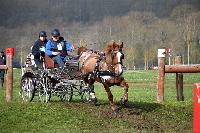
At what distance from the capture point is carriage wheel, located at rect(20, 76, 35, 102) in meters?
15.4

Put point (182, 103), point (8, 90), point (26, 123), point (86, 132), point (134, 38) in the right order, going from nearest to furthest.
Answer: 1. point (86, 132)
2. point (26, 123)
3. point (182, 103)
4. point (8, 90)
5. point (134, 38)

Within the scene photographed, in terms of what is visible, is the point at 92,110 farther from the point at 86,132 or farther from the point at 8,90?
the point at 8,90

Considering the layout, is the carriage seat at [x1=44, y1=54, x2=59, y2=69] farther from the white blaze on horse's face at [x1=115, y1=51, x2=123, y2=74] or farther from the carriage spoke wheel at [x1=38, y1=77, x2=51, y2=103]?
the white blaze on horse's face at [x1=115, y1=51, x2=123, y2=74]

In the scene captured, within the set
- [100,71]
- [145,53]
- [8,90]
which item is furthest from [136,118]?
[145,53]

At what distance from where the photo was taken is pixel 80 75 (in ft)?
47.1

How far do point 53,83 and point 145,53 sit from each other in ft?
342

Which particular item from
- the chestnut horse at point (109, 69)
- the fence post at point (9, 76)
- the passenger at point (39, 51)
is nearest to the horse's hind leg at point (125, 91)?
the chestnut horse at point (109, 69)

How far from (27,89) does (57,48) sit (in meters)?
1.84

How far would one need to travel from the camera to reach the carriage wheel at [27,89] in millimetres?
15391

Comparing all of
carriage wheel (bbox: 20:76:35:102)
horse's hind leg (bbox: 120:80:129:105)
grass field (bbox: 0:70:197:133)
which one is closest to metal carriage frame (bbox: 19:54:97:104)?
carriage wheel (bbox: 20:76:35:102)

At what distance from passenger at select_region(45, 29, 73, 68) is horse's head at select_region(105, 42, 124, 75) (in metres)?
2.38

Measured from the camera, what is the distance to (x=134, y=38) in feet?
429

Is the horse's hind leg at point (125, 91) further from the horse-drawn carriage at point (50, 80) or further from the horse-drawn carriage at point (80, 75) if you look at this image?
the horse-drawn carriage at point (50, 80)

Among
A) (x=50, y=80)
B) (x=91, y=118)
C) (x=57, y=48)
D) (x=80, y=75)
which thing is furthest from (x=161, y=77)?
(x=91, y=118)
